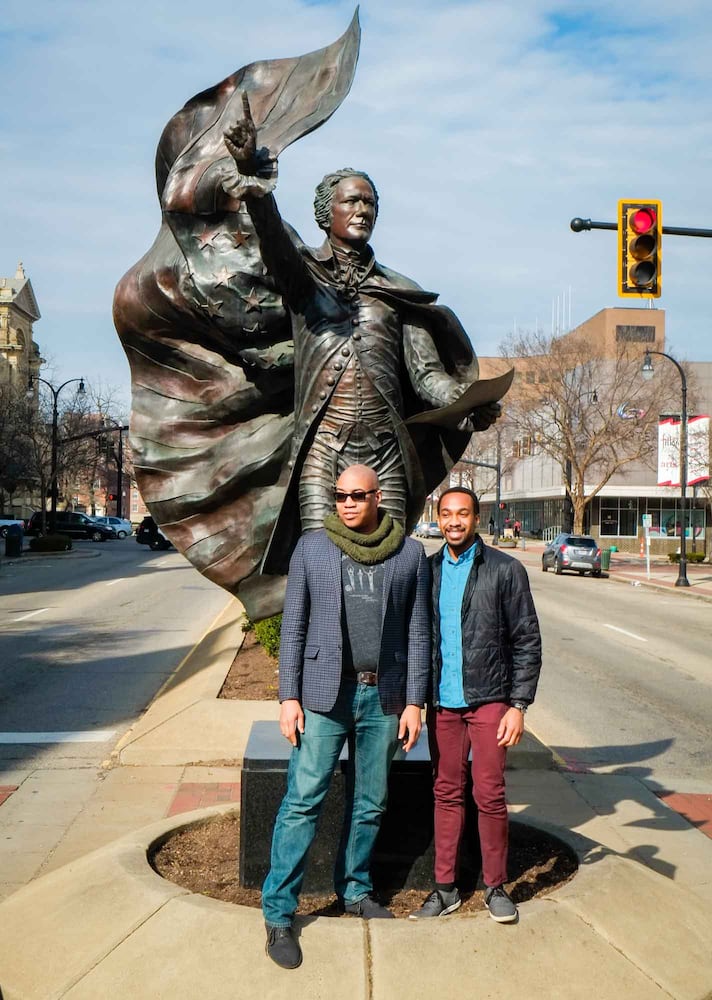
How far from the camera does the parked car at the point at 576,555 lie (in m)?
31.2

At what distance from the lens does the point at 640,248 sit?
12.6m

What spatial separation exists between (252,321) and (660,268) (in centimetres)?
945

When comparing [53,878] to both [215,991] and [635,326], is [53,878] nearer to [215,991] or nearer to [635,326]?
[215,991]

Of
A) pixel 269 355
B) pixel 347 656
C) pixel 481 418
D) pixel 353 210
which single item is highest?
pixel 353 210

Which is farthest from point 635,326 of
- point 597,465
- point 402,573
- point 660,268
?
point 402,573

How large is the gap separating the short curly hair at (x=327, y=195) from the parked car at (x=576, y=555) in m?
27.8

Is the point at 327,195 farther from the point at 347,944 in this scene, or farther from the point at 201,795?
the point at 201,795

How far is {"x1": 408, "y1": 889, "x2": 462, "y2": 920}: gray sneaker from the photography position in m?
3.50

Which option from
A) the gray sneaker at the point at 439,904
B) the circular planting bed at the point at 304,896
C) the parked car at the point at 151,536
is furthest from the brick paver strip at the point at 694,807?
the parked car at the point at 151,536

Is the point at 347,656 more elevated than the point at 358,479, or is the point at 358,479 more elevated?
the point at 358,479

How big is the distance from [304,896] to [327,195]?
2928 millimetres

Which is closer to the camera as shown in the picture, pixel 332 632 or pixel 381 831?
pixel 332 632

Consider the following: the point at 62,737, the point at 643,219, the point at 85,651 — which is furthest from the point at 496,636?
the point at 643,219

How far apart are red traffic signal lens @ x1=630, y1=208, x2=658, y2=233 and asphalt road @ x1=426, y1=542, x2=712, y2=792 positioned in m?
5.48
